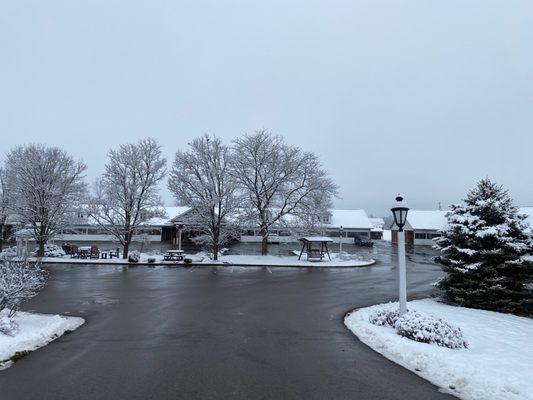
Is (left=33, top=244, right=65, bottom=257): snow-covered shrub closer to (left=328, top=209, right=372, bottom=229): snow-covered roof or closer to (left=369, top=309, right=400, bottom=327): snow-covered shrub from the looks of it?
(left=369, top=309, right=400, bottom=327): snow-covered shrub

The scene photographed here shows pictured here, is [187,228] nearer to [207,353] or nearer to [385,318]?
[385,318]

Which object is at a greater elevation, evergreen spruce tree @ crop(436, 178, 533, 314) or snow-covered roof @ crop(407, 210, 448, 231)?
snow-covered roof @ crop(407, 210, 448, 231)

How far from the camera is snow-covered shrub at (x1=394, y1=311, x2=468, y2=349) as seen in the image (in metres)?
8.05

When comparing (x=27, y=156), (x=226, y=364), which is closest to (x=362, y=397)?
(x=226, y=364)

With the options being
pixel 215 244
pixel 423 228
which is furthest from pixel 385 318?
pixel 423 228

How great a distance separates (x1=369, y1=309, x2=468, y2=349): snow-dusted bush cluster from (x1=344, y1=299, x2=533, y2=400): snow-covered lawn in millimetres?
181

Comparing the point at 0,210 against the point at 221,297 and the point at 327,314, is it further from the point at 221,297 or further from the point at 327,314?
the point at 327,314

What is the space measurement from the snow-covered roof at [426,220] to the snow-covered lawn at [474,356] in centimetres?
5314

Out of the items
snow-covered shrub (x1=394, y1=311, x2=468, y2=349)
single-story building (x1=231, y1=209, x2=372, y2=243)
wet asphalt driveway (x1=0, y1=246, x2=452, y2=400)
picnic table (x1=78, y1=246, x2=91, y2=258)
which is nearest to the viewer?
wet asphalt driveway (x1=0, y1=246, x2=452, y2=400)

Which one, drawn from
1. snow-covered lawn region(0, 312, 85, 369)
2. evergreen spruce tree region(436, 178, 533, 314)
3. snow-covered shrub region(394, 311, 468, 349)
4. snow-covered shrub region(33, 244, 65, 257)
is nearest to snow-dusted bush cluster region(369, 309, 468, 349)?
snow-covered shrub region(394, 311, 468, 349)

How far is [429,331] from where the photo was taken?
27.5 feet

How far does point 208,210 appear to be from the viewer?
32531mm

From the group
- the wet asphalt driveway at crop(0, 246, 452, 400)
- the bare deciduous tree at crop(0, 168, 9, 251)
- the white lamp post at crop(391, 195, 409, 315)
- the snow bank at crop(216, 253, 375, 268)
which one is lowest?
the wet asphalt driveway at crop(0, 246, 452, 400)

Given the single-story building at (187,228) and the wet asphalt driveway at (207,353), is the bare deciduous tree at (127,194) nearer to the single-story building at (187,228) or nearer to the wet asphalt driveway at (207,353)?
the single-story building at (187,228)
